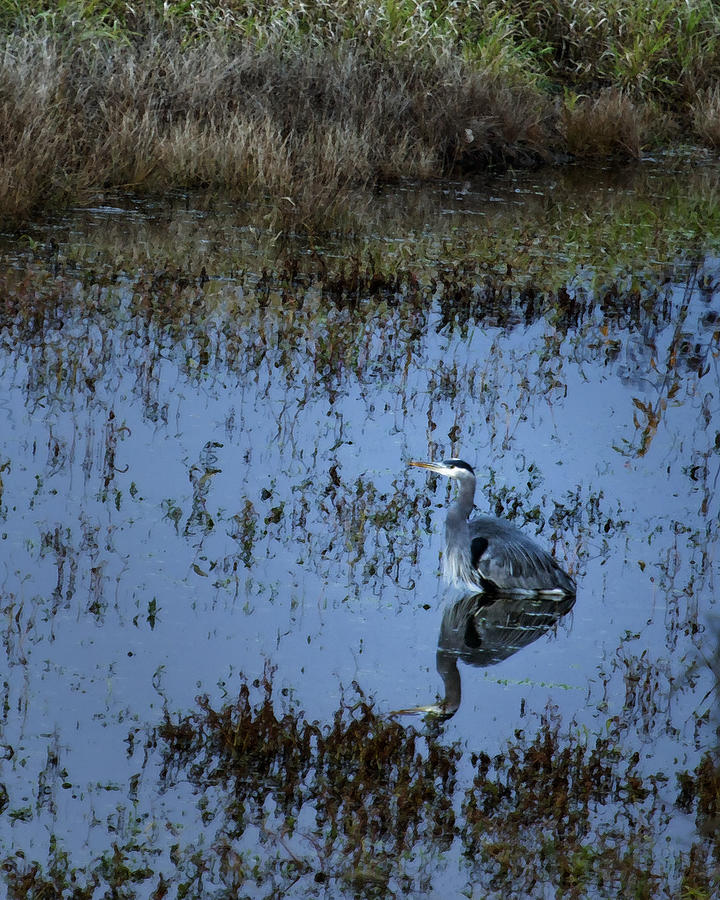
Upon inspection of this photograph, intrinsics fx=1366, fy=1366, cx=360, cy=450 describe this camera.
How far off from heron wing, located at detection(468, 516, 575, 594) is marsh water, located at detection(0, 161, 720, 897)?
125mm

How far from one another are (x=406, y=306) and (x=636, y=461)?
3.08 meters

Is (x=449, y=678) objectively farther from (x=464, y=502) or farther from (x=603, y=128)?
(x=603, y=128)

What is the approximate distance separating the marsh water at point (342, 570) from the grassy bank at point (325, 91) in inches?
73.4

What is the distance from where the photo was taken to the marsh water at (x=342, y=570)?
14.0ft

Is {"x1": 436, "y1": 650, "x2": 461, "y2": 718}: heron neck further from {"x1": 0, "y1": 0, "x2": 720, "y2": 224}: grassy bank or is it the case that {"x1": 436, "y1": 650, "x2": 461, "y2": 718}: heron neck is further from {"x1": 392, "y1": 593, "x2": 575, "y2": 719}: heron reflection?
{"x1": 0, "y1": 0, "x2": 720, "y2": 224}: grassy bank

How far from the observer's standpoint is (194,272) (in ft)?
35.2

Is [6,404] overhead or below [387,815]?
below

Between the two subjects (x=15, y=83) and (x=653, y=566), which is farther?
(x=15, y=83)

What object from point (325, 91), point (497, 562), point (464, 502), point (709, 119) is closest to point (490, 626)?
point (497, 562)

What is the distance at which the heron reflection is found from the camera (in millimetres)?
5602

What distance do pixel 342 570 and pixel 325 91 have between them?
1050 centimetres

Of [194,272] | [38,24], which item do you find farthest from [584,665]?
[38,24]

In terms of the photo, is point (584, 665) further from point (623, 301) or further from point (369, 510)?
point (623, 301)

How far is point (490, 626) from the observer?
5.98 m
